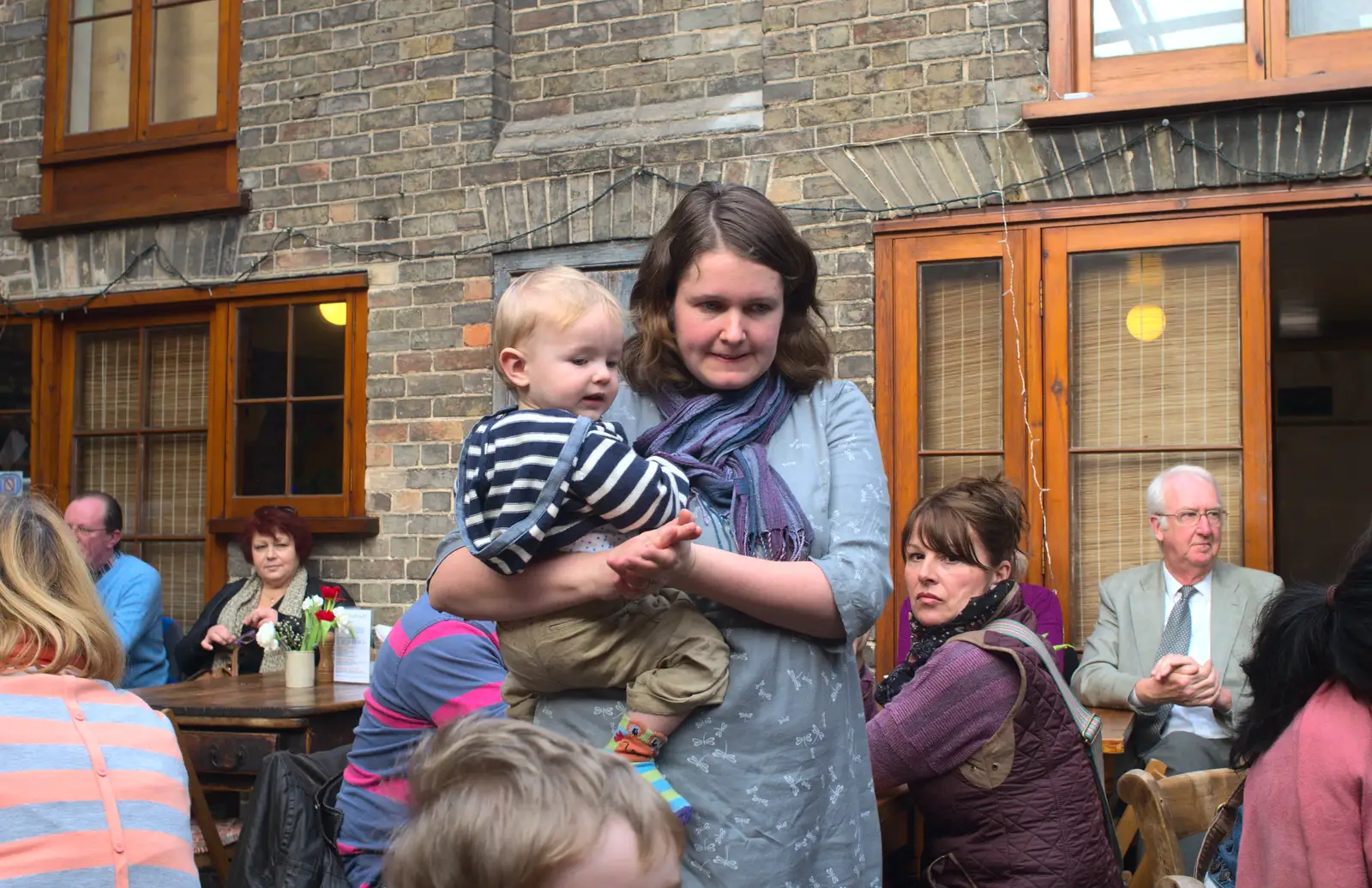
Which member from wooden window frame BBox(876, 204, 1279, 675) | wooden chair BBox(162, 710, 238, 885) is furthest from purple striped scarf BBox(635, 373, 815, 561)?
wooden window frame BBox(876, 204, 1279, 675)

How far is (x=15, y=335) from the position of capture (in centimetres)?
736

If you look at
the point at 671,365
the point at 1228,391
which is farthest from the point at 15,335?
the point at 671,365

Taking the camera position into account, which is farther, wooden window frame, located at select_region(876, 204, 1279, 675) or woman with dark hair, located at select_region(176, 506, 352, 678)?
woman with dark hair, located at select_region(176, 506, 352, 678)

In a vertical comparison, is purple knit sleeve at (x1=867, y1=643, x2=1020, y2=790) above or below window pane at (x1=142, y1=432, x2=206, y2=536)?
below

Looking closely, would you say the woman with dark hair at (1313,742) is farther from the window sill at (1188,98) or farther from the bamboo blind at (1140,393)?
the window sill at (1188,98)

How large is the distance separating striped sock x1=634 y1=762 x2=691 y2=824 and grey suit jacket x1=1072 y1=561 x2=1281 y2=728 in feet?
10.5

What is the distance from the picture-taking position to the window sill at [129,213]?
6742 millimetres

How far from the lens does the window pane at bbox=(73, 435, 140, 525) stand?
283 inches

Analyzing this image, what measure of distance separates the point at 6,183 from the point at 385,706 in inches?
228

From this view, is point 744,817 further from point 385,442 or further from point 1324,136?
point 385,442

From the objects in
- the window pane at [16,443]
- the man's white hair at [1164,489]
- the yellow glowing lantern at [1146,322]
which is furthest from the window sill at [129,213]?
the man's white hair at [1164,489]

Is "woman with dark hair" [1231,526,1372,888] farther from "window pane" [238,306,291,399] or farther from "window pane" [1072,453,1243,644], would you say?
"window pane" [238,306,291,399]

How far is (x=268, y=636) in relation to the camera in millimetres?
5336

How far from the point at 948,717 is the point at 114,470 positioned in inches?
227
